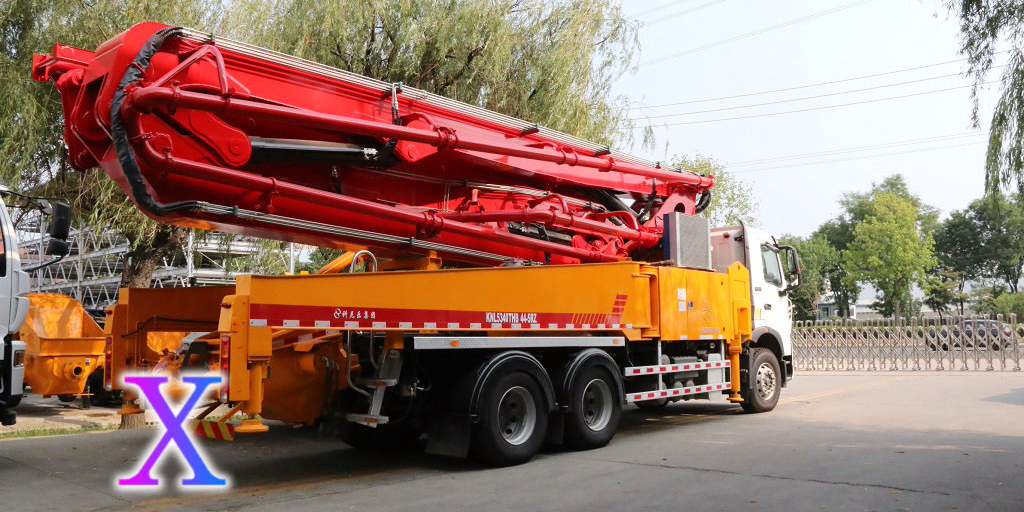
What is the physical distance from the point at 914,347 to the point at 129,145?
22.7m

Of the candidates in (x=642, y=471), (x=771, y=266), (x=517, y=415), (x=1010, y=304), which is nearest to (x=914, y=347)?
(x=771, y=266)

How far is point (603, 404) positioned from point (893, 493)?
10.9 feet

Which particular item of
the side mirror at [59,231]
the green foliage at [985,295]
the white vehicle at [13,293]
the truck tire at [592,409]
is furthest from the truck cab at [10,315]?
the green foliage at [985,295]

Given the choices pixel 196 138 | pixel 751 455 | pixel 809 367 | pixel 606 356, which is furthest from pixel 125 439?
pixel 809 367

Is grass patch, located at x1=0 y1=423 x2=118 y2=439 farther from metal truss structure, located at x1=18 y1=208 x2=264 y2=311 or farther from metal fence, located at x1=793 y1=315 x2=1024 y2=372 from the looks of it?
metal fence, located at x1=793 y1=315 x2=1024 y2=372

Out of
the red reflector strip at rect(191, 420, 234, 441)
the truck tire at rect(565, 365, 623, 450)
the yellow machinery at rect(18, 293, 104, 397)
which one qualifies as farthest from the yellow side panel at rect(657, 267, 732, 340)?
the yellow machinery at rect(18, 293, 104, 397)

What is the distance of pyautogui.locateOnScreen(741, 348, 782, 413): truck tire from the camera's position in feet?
39.0

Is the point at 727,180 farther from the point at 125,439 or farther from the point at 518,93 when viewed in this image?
the point at 125,439

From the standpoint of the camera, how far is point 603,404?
9.05 meters

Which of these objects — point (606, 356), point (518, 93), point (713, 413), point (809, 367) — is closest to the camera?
point (606, 356)

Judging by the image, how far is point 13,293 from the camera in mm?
7926

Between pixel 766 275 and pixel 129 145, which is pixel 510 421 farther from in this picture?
pixel 766 275

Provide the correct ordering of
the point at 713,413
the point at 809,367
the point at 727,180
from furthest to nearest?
the point at 727,180 < the point at 809,367 < the point at 713,413

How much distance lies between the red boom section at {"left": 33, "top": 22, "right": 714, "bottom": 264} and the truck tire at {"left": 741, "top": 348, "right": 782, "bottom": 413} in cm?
352
